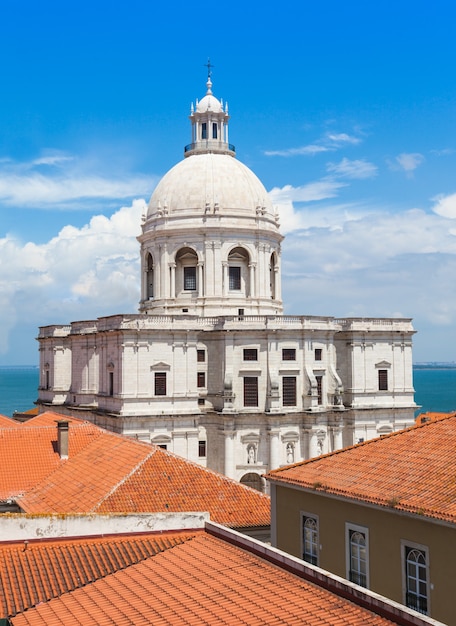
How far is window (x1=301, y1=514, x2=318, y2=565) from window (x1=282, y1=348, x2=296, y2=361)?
30.9 m

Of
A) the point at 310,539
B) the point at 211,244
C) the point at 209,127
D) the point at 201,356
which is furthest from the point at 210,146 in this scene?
the point at 310,539

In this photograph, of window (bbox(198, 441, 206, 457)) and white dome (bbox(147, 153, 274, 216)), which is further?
white dome (bbox(147, 153, 274, 216))

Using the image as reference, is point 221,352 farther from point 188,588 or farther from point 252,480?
point 188,588

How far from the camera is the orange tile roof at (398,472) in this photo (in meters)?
16.5

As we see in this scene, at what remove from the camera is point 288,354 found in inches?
2012

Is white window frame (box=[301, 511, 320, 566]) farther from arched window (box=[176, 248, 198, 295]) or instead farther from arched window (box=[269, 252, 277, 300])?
arched window (box=[269, 252, 277, 300])

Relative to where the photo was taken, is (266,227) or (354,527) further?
→ (266,227)

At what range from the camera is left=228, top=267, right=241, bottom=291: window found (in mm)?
57656

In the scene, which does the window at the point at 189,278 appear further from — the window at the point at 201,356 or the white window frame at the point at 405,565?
the white window frame at the point at 405,565

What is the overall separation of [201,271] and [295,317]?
8.65m

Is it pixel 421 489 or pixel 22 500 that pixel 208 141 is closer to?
pixel 22 500

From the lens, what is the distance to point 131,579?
16.1 meters

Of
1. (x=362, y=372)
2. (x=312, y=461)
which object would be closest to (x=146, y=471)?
(x=312, y=461)

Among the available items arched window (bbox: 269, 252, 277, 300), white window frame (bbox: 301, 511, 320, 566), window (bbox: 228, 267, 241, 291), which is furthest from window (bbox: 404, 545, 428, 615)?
arched window (bbox: 269, 252, 277, 300)
